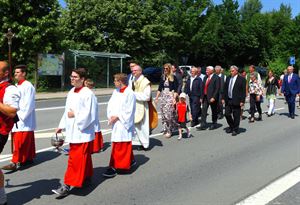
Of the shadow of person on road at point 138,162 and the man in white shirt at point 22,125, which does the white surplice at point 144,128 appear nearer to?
the shadow of person on road at point 138,162

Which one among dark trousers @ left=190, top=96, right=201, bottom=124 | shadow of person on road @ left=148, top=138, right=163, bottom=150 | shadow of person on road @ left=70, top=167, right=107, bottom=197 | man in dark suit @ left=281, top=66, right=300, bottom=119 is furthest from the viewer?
man in dark suit @ left=281, top=66, right=300, bottom=119

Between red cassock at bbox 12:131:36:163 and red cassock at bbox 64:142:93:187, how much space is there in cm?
172

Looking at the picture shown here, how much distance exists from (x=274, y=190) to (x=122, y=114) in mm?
2561

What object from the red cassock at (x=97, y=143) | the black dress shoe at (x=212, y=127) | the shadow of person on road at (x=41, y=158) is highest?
the red cassock at (x=97, y=143)

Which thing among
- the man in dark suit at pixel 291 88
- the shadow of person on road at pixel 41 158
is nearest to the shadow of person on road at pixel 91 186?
the shadow of person on road at pixel 41 158

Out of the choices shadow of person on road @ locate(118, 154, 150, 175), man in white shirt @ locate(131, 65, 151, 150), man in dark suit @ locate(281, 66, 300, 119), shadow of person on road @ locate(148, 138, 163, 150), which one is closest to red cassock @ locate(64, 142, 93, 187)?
shadow of person on road @ locate(118, 154, 150, 175)

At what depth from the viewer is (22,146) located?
23.7ft

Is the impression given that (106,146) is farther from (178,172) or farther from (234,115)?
(234,115)

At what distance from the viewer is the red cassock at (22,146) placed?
7152mm

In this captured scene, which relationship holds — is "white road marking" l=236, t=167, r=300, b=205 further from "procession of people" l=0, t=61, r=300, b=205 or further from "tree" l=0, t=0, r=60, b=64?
"tree" l=0, t=0, r=60, b=64

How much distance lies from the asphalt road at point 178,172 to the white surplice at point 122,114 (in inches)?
25.6

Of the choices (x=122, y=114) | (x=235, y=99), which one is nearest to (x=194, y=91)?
(x=235, y=99)

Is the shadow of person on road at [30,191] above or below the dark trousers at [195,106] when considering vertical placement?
below

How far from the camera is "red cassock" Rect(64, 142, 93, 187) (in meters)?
5.72
